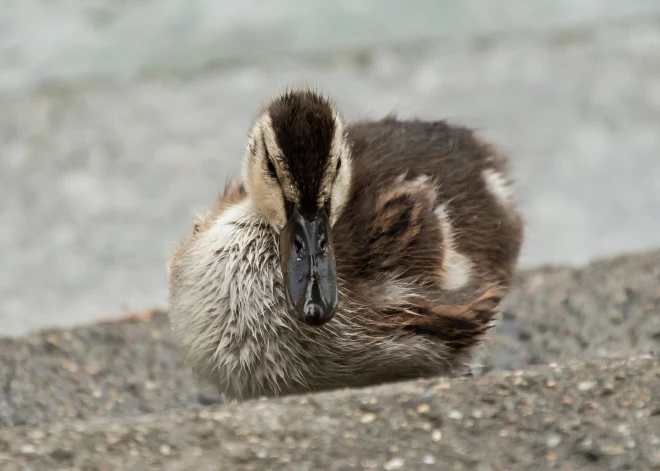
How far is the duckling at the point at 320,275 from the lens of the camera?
3.45 metres

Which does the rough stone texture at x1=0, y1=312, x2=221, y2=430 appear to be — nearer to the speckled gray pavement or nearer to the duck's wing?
the duck's wing

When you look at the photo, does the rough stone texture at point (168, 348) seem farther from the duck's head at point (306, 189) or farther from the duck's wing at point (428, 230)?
the duck's head at point (306, 189)

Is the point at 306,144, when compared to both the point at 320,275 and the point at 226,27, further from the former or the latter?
the point at 226,27

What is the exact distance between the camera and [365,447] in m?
2.63

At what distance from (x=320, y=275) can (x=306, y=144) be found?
16.7 inches

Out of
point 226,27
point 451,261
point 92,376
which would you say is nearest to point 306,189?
point 451,261

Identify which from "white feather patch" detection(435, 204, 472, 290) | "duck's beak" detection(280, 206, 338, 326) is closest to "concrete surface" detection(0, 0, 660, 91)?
"white feather patch" detection(435, 204, 472, 290)

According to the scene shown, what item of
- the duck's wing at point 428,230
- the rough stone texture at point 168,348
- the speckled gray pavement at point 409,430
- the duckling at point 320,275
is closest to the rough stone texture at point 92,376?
the rough stone texture at point 168,348

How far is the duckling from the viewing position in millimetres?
3447

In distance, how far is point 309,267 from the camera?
11.0ft

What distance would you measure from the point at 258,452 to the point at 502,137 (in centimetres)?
546

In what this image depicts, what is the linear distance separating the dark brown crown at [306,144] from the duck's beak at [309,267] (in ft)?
0.19

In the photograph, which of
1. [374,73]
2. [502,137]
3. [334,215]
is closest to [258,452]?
[334,215]

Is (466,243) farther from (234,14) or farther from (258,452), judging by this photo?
(234,14)
